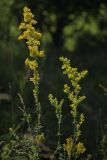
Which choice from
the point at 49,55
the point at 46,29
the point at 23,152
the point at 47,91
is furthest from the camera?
the point at 46,29

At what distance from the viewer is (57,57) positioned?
374 inches

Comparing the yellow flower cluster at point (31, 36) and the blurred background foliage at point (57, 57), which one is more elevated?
the blurred background foliage at point (57, 57)

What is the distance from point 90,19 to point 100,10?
2.46ft

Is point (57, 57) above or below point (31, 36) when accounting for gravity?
above

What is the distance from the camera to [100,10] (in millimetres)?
10039

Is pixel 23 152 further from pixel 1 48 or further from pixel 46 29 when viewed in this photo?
pixel 46 29

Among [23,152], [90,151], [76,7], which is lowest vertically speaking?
[23,152]

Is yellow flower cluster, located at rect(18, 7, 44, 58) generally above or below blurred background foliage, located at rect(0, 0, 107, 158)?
below

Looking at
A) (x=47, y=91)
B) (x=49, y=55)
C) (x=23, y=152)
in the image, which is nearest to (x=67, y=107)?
(x=47, y=91)

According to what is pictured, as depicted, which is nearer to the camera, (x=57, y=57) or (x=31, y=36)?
(x=31, y=36)

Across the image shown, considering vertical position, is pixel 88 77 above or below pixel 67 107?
above

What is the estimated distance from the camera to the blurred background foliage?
4.69 meters

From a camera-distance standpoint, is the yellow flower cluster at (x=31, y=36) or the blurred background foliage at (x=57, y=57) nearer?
the yellow flower cluster at (x=31, y=36)

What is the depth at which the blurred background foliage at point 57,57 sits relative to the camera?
469cm
